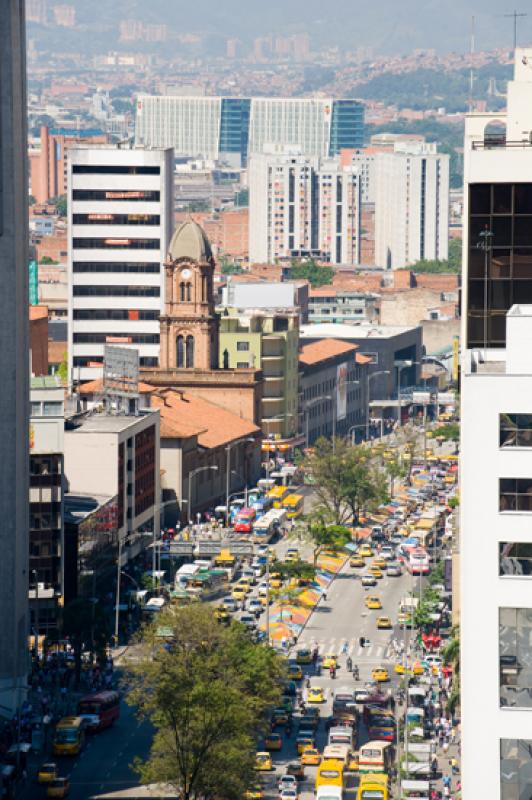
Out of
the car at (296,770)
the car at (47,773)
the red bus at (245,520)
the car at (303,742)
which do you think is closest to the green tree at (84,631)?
the car at (303,742)

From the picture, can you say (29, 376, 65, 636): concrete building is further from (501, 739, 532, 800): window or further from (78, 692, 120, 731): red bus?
(501, 739, 532, 800): window

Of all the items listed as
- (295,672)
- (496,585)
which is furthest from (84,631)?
(496,585)

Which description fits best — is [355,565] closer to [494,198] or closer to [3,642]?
[3,642]

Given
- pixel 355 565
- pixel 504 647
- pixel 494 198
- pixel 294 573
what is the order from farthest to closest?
pixel 355 565
pixel 294 573
pixel 494 198
pixel 504 647

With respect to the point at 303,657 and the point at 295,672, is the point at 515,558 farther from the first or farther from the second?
the point at 303,657

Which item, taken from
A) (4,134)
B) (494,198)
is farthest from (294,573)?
(494,198)

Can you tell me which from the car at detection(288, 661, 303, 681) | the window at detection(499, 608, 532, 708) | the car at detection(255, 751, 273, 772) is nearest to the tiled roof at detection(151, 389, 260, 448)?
the car at detection(288, 661, 303, 681)

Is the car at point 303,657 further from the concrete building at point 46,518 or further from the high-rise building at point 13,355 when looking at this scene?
the high-rise building at point 13,355
